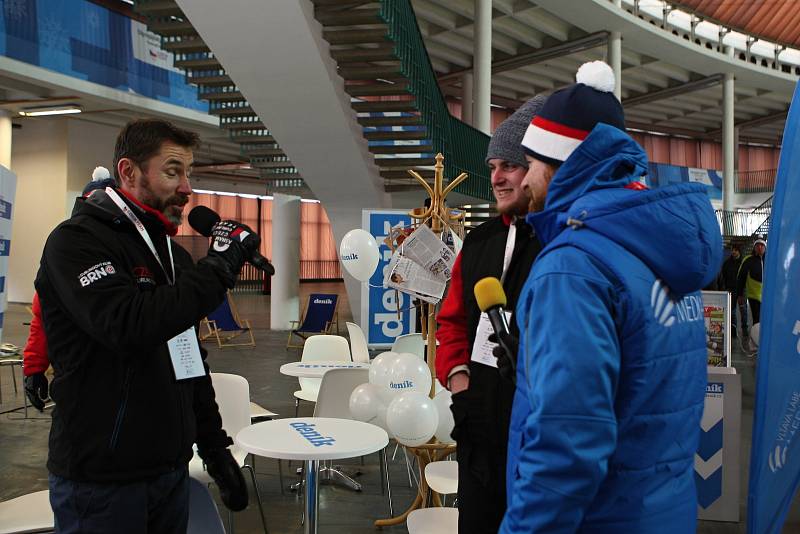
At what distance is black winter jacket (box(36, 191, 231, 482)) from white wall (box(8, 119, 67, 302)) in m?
13.0

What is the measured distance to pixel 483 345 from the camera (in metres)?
2.01

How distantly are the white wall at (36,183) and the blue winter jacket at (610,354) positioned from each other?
13954 mm

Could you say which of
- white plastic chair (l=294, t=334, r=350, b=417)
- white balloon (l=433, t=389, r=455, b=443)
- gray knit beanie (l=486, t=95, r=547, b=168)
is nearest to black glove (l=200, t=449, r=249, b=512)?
gray knit beanie (l=486, t=95, r=547, b=168)

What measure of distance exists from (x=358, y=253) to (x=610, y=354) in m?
3.82

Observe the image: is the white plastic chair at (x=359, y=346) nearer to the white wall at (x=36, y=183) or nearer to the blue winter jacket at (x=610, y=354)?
the blue winter jacket at (x=610, y=354)

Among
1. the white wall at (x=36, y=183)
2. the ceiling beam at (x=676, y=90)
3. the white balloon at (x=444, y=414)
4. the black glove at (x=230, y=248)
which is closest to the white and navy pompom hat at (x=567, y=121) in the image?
the black glove at (x=230, y=248)

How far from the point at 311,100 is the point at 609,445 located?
21.9 ft

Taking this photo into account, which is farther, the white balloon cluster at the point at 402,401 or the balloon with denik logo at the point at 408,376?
the balloon with denik logo at the point at 408,376

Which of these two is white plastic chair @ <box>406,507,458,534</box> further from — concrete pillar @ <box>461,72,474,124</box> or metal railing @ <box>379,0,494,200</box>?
concrete pillar @ <box>461,72,474,124</box>

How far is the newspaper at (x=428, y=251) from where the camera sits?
3.34 metres

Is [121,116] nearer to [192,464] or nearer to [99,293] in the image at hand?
[192,464]

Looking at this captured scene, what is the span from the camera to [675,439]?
3.71ft

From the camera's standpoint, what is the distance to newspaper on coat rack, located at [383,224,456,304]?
334 cm

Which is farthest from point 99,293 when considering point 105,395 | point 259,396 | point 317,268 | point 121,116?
point 317,268
